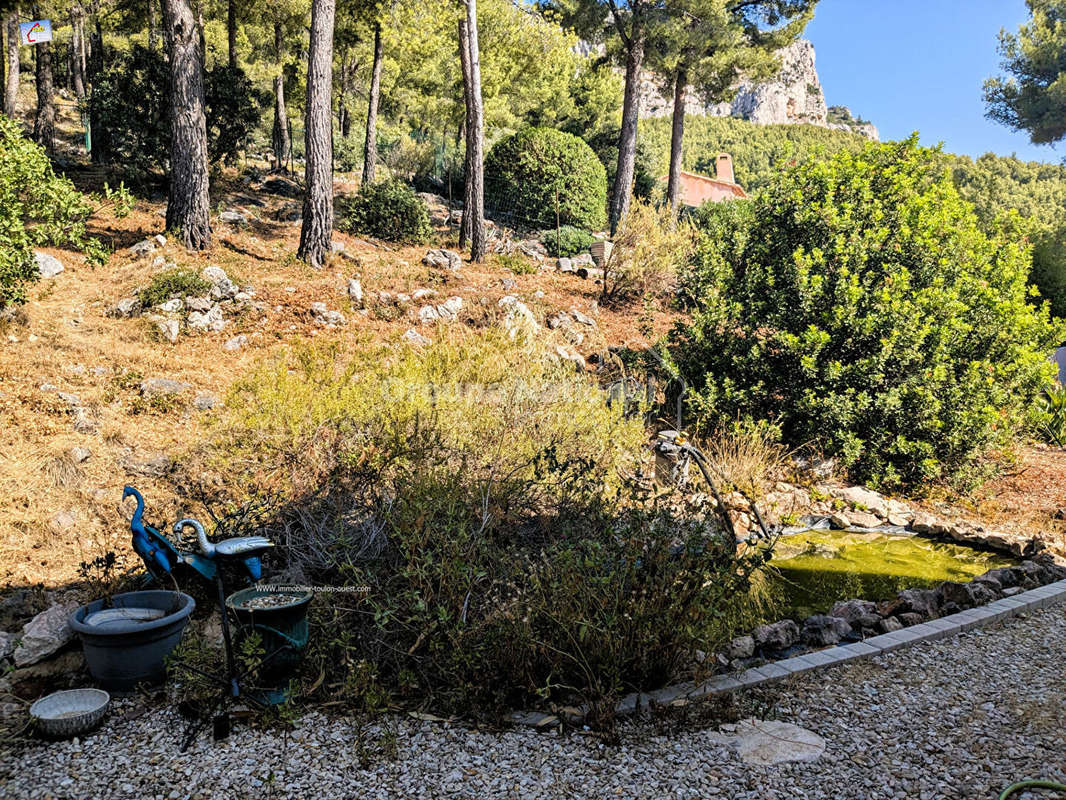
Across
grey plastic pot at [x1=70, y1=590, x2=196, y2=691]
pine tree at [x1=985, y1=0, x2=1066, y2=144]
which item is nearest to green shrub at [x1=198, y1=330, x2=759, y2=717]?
grey plastic pot at [x1=70, y1=590, x2=196, y2=691]

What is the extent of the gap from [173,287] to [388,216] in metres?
4.21

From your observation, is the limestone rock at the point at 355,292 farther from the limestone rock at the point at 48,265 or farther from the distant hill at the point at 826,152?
the distant hill at the point at 826,152

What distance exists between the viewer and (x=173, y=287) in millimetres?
7496

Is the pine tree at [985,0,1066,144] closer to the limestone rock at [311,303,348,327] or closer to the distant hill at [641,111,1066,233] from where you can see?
the distant hill at [641,111,1066,233]

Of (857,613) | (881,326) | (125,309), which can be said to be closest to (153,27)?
(125,309)

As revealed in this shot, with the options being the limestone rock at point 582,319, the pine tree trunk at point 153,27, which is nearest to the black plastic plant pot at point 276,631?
the limestone rock at point 582,319

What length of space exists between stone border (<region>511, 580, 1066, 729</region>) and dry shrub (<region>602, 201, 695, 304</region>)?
5926mm

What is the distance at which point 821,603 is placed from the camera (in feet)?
14.7

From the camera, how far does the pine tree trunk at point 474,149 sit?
1047cm

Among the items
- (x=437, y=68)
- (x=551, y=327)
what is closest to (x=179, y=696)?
(x=551, y=327)

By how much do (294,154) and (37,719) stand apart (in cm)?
2125

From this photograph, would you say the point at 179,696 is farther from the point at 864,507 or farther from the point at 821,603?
the point at 864,507

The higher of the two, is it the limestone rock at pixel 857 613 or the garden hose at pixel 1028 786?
Result: the garden hose at pixel 1028 786

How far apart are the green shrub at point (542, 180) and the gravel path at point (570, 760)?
11.8 m
